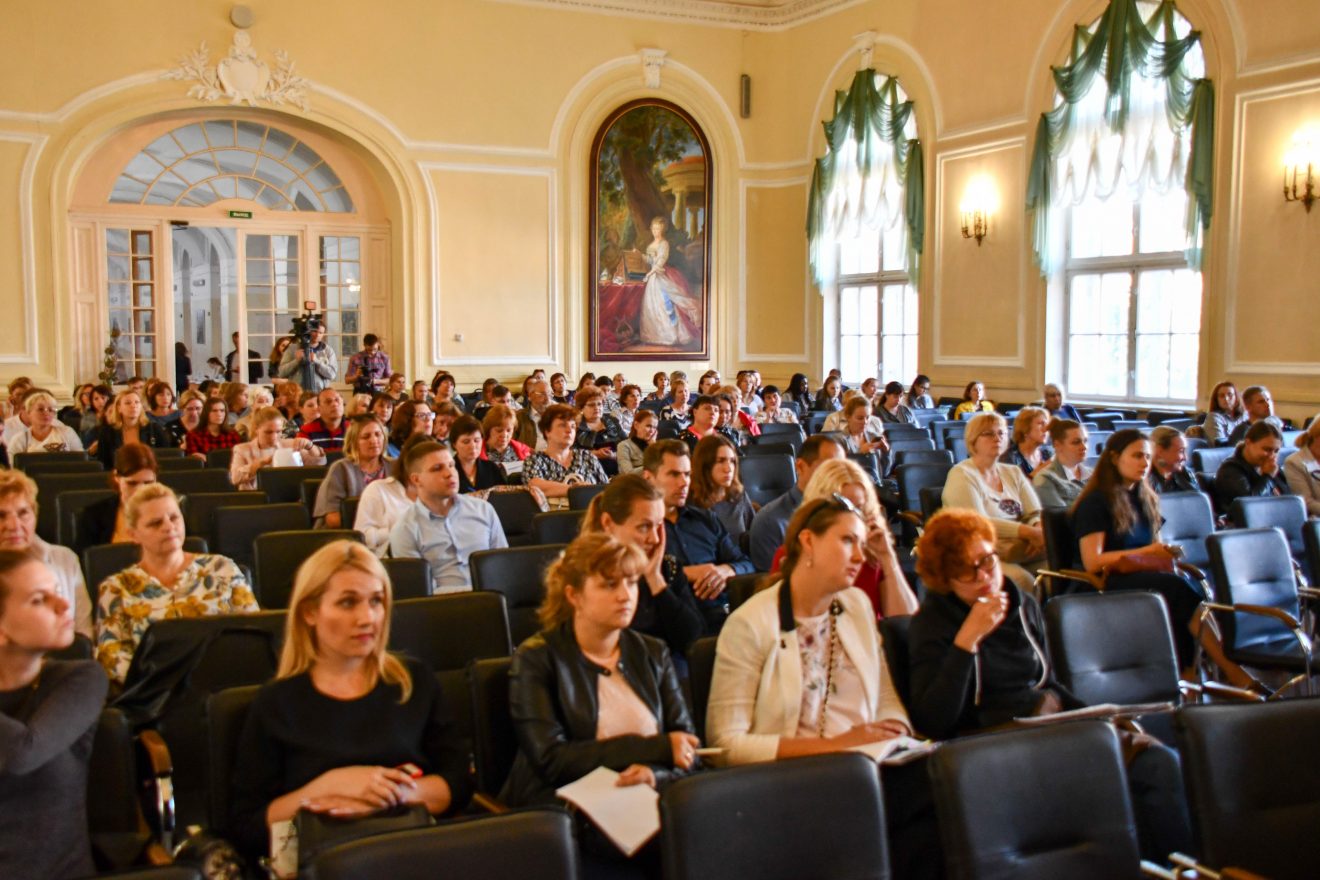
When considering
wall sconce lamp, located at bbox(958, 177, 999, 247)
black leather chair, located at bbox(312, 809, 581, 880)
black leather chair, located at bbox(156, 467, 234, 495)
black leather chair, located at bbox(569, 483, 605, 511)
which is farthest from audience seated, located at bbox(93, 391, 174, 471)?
wall sconce lamp, located at bbox(958, 177, 999, 247)

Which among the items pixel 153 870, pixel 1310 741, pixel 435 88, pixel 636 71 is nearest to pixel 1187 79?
pixel 636 71

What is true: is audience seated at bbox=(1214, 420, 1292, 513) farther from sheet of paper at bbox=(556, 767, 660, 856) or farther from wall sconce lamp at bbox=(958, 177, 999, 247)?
wall sconce lamp at bbox=(958, 177, 999, 247)

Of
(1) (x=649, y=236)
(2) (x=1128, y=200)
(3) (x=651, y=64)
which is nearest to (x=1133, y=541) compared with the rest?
(2) (x=1128, y=200)

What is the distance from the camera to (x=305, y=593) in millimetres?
2652

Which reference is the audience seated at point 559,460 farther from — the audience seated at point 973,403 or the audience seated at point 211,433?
the audience seated at point 973,403

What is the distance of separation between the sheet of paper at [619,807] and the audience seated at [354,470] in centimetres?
341

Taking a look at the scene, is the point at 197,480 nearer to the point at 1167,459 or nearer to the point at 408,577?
the point at 408,577

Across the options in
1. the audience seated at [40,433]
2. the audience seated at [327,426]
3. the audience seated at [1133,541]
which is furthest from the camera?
the audience seated at [40,433]

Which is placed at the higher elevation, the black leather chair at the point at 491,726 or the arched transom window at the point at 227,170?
the arched transom window at the point at 227,170

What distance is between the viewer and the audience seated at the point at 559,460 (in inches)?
256

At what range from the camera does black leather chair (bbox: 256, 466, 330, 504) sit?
6.54 m

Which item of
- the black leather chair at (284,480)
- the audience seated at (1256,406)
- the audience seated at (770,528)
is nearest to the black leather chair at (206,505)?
the black leather chair at (284,480)

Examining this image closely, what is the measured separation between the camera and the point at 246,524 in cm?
530

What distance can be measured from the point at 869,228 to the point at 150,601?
12.4m
